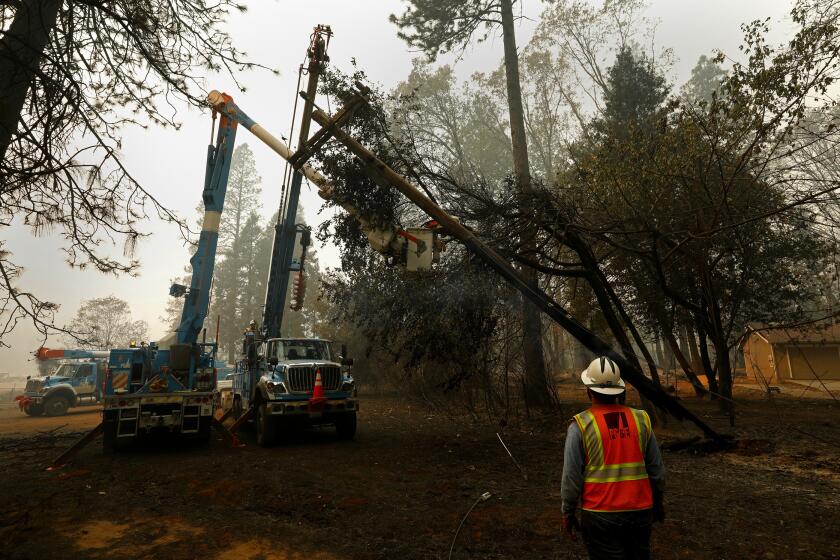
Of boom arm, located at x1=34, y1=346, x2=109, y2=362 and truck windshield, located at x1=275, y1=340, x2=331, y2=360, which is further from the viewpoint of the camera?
boom arm, located at x1=34, y1=346, x2=109, y2=362

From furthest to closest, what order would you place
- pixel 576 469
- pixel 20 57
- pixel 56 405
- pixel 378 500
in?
pixel 56 405
pixel 378 500
pixel 20 57
pixel 576 469

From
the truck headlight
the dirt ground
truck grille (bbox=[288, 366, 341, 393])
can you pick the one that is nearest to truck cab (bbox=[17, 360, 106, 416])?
the dirt ground

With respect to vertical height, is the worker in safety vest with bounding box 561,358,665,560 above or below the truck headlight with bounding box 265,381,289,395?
below

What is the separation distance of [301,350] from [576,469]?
9.55m

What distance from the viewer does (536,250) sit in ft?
31.2

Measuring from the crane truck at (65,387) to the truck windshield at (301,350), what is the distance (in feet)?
42.5

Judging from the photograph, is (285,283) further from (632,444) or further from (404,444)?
(632,444)

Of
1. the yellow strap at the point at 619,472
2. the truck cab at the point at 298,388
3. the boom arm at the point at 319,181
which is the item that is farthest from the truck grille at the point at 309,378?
the yellow strap at the point at 619,472

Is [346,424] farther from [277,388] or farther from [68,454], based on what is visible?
[68,454]

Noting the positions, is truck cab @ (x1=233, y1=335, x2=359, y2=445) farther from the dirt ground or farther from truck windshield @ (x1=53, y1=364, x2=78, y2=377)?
truck windshield @ (x1=53, y1=364, x2=78, y2=377)

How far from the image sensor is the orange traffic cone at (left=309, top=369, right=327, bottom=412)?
10.4 meters

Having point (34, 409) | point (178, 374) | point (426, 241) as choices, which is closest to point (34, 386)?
point (34, 409)

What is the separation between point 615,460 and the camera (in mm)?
3148

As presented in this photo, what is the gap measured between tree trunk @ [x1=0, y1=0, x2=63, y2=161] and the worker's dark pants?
223 inches
